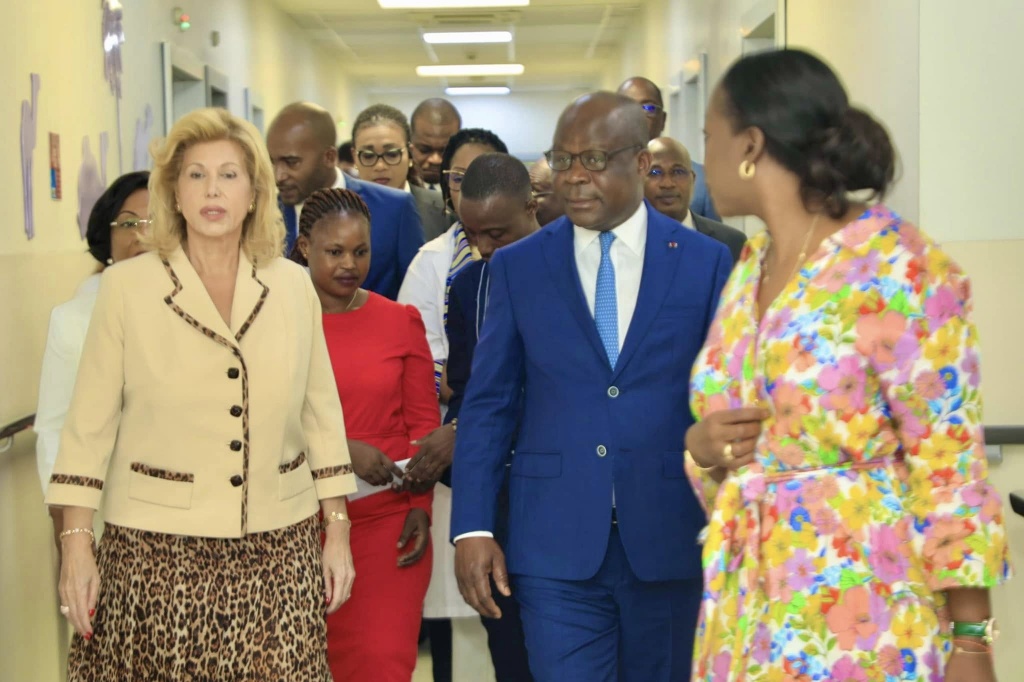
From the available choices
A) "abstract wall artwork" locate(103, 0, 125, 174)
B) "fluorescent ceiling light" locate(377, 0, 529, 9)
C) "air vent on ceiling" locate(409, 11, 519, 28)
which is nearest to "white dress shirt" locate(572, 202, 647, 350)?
"abstract wall artwork" locate(103, 0, 125, 174)

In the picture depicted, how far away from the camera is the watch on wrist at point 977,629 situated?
1931mm

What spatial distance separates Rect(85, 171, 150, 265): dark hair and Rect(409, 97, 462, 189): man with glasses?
249cm

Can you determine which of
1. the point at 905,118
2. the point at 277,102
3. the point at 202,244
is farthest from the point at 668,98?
the point at 202,244

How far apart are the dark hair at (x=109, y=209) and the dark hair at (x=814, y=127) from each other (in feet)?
7.07

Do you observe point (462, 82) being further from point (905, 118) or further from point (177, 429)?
point (177, 429)

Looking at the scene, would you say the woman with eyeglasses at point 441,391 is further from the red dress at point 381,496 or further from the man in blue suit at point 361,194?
the man in blue suit at point 361,194

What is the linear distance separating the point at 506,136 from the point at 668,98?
11.2 meters

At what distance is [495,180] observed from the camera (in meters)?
3.78

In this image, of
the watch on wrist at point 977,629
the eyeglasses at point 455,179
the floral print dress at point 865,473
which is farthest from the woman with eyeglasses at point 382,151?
the watch on wrist at point 977,629

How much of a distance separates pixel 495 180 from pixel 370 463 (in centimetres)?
100

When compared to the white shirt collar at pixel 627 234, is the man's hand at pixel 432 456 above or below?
below

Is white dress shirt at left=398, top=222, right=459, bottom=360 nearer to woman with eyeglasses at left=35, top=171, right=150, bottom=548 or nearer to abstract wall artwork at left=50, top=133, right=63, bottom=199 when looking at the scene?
woman with eyeglasses at left=35, top=171, right=150, bottom=548

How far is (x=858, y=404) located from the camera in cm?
196

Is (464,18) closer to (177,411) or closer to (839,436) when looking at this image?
(177,411)
